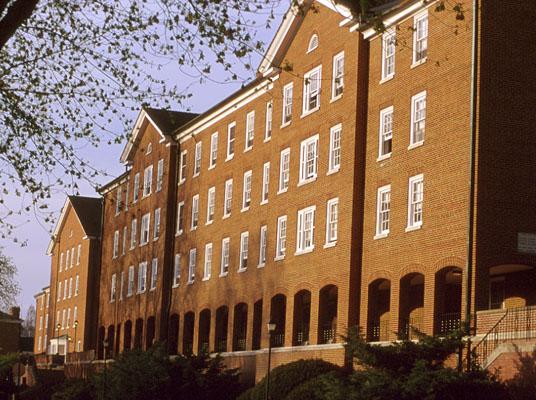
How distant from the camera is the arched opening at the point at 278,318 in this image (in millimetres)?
48562

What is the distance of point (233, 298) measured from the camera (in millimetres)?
53250

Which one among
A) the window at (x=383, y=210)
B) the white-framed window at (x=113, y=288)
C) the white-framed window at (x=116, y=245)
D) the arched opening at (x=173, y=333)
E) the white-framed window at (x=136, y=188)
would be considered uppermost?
the white-framed window at (x=136, y=188)

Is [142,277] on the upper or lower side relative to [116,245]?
lower

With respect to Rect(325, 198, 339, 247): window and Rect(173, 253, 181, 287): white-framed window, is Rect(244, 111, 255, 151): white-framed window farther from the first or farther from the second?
Rect(173, 253, 181, 287): white-framed window

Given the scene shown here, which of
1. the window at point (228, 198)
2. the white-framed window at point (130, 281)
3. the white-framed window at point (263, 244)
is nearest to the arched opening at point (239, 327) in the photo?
the white-framed window at point (263, 244)

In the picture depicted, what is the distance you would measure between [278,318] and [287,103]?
355 inches

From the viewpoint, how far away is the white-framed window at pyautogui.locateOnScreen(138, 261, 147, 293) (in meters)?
67.5

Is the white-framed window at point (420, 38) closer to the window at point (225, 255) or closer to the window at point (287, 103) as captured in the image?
the window at point (287, 103)

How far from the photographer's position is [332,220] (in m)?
44.0

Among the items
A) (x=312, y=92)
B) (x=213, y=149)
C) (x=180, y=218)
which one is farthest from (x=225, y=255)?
(x=312, y=92)

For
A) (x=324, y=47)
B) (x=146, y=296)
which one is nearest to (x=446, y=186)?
(x=324, y=47)

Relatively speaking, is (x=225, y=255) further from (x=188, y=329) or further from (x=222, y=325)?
(x=188, y=329)

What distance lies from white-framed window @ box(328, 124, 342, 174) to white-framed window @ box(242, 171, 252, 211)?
956cm

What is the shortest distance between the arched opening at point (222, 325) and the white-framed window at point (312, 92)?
12446 millimetres
